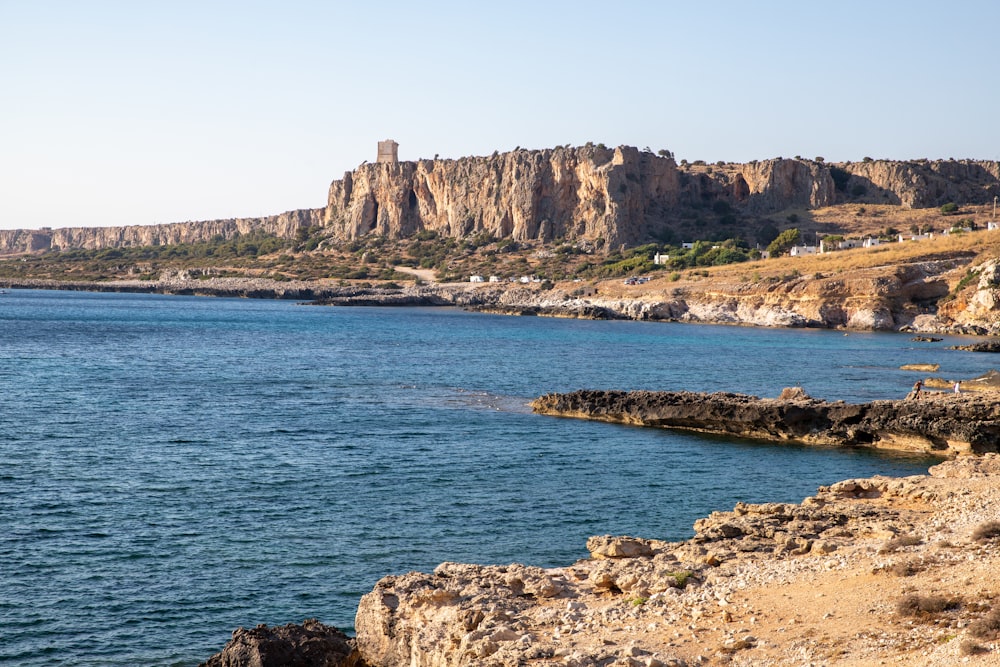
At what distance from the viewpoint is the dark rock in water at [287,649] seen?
32.4 ft

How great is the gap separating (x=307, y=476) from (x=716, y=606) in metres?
12.2

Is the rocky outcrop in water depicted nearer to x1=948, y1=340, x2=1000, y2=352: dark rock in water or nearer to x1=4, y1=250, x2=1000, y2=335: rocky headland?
x1=948, y1=340, x2=1000, y2=352: dark rock in water

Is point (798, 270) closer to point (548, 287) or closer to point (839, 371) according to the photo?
point (548, 287)

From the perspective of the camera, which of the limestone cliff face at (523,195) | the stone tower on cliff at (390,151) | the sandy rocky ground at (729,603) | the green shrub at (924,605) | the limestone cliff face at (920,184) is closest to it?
the sandy rocky ground at (729,603)

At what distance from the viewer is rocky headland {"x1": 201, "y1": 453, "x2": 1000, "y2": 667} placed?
8.59 meters

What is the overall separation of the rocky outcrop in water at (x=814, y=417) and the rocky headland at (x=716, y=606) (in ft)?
38.0

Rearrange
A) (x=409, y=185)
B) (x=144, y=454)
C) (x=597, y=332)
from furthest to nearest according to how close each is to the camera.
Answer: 1. (x=409, y=185)
2. (x=597, y=332)
3. (x=144, y=454)

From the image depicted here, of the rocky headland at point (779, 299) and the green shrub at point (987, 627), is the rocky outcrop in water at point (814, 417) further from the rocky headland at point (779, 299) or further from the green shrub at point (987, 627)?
the rocky headland at point (779, 299)

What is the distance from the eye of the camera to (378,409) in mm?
30422

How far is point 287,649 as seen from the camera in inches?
393

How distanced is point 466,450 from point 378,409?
7486 millimetres

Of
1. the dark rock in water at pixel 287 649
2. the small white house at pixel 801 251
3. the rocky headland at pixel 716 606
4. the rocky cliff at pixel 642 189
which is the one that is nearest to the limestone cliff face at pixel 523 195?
the rocky cliff at pixel 642 189

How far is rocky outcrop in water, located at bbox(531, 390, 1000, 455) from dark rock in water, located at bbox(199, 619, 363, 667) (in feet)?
60.5

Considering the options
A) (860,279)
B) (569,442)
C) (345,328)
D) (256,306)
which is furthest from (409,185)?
(569,442)
